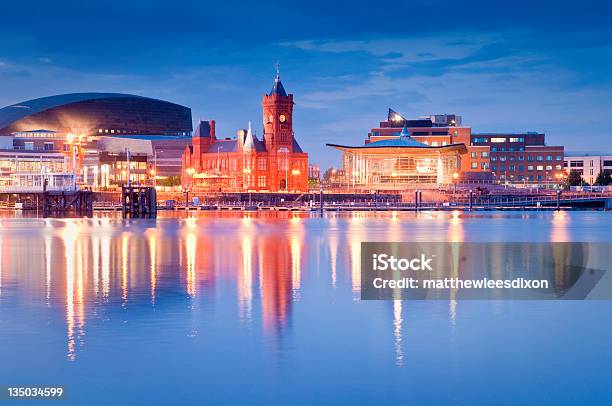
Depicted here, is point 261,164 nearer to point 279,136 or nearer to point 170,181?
point 279,136

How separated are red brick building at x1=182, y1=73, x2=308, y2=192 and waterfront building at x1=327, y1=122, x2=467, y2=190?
1117 cm

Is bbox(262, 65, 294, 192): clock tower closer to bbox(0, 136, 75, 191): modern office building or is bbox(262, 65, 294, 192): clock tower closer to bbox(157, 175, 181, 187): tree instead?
bbox(157, 175, 181, 187): tree

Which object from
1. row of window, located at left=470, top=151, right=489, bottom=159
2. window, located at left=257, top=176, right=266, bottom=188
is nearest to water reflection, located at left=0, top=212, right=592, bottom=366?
window, located at left=257, top=176, right=266, bottom=188

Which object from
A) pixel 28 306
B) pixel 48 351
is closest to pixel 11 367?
pixel 48 351

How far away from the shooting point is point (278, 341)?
17344 mm

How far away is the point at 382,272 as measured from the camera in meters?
30.0

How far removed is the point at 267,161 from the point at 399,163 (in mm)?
24386

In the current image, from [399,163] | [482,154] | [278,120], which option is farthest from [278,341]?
[482,154]

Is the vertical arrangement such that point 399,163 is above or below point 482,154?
below

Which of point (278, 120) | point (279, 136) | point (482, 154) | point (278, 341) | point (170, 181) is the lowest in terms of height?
point (278, 341)

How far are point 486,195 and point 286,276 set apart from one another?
96890 millimetres

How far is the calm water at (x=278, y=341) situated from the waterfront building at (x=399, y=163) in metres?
111

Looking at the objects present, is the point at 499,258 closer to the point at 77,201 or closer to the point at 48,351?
the point at 48,351

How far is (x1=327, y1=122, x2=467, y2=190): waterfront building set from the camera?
140 m
